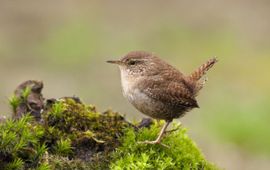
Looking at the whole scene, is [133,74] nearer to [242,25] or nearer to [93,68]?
[93,68]

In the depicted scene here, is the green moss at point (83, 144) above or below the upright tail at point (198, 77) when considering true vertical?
below

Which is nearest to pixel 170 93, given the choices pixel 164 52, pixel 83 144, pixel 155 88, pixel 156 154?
pixel 155 88

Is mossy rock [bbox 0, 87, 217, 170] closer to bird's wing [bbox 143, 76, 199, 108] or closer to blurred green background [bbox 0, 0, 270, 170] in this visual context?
bird's wing [bbox 143, 76, 199, 108]

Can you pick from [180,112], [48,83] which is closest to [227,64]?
[48,83]

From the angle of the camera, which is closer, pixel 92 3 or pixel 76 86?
pixel 76 86

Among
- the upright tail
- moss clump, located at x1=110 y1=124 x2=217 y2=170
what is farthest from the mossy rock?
the upright tail

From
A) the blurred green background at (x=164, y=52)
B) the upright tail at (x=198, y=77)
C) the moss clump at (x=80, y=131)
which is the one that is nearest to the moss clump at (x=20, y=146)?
the moss clump at (x=80, y=131)

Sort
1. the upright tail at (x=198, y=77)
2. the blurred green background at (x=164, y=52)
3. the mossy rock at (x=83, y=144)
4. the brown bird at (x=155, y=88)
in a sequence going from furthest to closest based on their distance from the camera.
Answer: the blurred green background at (x=164, y=52) → the upright tail at (x=198, y=77) → the brown bird at (x=155, y=88) → the mossy rock at (x=83, y=144)

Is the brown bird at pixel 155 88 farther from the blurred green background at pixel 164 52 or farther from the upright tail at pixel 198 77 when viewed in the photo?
the blurred green background at pixel 164 52
